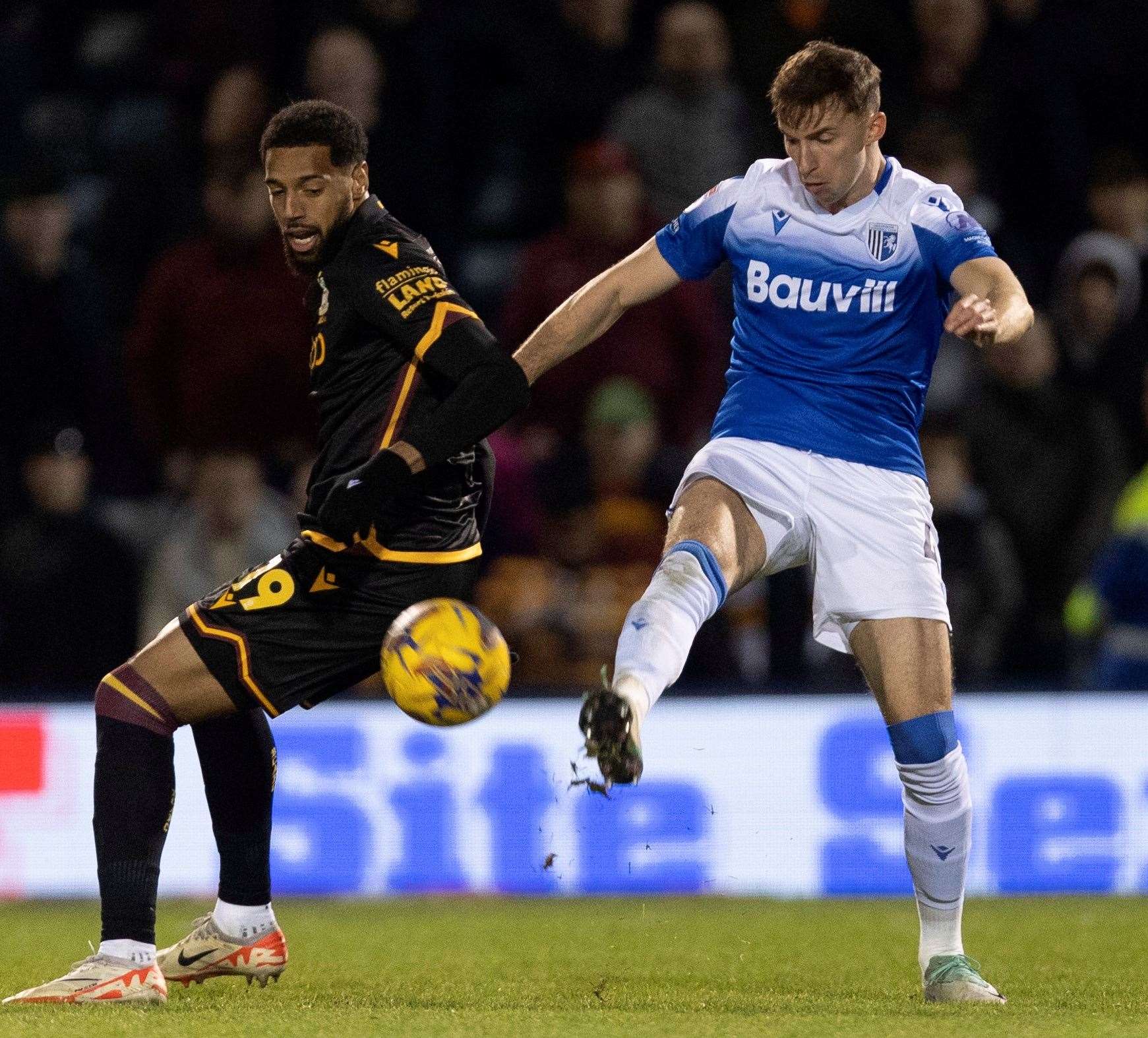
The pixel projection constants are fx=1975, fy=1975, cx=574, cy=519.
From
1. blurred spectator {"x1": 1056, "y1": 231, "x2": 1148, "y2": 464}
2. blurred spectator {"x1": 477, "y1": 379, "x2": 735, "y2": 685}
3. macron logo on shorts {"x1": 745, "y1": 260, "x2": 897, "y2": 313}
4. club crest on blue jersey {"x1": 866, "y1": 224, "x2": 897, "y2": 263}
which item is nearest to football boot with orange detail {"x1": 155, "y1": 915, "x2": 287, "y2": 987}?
macron logo on shorts {"x1": 745, "y1": 260, "x2": 897, "y2": 313}

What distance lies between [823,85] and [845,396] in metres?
0.79

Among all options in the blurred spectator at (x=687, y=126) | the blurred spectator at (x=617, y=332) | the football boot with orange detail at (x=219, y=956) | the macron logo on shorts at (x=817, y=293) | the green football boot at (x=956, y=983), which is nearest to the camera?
the green football boot at (x=956, y=983)

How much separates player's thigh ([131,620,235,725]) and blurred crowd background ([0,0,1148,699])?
375cm

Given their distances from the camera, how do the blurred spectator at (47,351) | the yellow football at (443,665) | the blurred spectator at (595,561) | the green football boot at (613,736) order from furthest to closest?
the blurred spectator at (47,351) → the blurred spectator at (595,561) → the yellow football at (443,665) → the green football boot at (613,736)

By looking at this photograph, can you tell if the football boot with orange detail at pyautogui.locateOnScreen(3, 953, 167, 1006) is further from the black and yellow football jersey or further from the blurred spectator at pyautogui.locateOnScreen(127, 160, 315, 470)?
the blurred spectator at pyautogui.locateOnScreen(127, 160, 315, 470)

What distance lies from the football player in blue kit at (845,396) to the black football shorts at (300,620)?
66 centimetres

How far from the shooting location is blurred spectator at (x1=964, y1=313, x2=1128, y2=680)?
9281mm

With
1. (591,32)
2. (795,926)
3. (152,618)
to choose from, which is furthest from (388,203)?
(795,926)

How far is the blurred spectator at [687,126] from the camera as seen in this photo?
10.3 m

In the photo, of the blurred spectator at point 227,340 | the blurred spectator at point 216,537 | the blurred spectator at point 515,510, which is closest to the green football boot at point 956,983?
the blurred spectator at point 515,510

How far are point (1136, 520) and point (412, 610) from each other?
501 cm

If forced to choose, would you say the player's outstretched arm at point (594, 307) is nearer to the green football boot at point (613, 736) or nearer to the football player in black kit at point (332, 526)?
the football player in black kit at point (332, 526)

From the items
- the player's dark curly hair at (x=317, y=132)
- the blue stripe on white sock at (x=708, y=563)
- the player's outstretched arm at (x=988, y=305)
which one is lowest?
the blue stripe on white sock at (x=708, y=563)

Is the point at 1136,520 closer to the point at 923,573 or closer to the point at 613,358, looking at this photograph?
the point at 613,358
